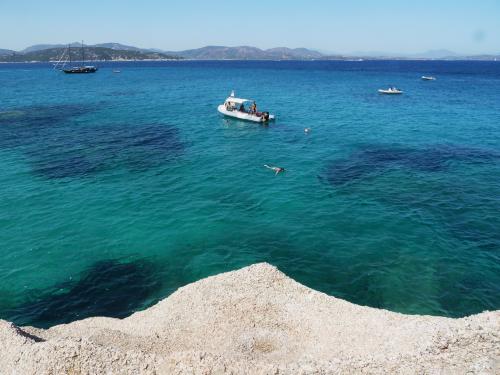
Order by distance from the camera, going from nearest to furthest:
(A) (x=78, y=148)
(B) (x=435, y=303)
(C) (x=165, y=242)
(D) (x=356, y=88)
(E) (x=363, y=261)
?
(B) (x=435, y=303), (E) (x=363, y=261), (C) (x=165, y=242), (A) (x=78, y=148), (D) (x=356, y=88)

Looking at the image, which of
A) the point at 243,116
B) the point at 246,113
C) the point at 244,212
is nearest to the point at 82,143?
the point at 243,116

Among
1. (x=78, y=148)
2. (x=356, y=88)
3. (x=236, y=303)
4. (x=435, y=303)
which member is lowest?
(x=435, y=303)

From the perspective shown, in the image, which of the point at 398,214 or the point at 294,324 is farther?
the point at 398,214

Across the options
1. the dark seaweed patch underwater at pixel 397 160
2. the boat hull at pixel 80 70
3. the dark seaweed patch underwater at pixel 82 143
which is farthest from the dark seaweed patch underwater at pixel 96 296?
the boat hull at pixel 80 70

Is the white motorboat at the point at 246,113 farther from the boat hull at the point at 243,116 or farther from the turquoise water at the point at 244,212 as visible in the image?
the turquoise water at the point at 244,212

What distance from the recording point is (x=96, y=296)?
21797mm

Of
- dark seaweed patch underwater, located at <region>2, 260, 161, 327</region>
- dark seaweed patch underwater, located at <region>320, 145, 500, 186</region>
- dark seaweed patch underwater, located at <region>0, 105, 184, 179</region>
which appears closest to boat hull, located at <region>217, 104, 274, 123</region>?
dark seaweed patch underwater, located at <region>0, 105, 184, 179</region>

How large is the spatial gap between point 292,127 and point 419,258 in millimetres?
37516

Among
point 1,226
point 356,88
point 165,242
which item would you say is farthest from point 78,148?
point 356,88

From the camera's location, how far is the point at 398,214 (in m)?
30.6

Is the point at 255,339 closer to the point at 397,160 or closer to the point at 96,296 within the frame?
the point at 96,296

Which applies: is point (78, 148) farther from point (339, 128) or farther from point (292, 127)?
point (339, 128)

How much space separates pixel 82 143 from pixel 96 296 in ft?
109

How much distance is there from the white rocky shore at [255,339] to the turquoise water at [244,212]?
3398mm
